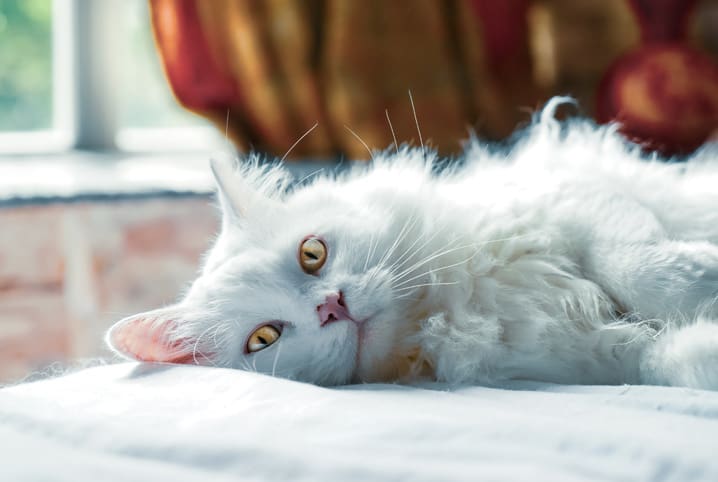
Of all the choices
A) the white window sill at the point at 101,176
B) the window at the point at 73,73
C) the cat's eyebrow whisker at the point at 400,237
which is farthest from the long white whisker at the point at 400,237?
the window at the point at 73,73

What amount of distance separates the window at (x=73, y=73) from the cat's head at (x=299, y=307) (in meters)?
1.62

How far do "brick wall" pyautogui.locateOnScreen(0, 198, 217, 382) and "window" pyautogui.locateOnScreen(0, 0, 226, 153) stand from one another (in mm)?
493

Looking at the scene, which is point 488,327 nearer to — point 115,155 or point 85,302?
point 85,302

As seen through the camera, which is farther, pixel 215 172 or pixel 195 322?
pixel 215 172

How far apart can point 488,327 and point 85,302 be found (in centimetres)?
152

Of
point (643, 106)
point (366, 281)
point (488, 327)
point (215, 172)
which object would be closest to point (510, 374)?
point (488, 327)

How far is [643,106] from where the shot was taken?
2184mm

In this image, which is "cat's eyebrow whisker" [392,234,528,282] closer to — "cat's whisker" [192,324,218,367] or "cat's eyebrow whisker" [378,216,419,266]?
"cat's eyebrow whisker" [378,216,419,266]

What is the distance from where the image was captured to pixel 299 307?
90cm

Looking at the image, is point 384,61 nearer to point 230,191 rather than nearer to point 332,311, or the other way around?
point 230,191

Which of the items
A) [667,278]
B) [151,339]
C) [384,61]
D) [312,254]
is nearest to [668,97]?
[384,61]

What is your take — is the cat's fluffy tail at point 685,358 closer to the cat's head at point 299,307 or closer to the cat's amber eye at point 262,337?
the cat's head at point 299,307

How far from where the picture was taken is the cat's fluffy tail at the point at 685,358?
0.78m

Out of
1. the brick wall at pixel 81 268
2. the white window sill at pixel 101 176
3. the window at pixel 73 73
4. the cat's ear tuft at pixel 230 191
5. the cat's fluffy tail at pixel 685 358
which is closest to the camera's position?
the cat's fluffy tail at pixel 685 358
